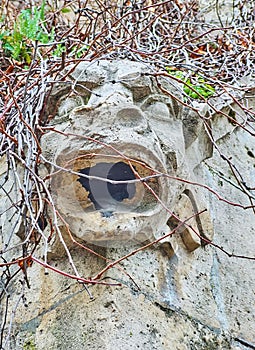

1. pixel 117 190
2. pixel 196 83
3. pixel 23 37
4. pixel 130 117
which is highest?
pixel 23 37

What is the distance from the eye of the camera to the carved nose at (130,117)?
1415 millimetres

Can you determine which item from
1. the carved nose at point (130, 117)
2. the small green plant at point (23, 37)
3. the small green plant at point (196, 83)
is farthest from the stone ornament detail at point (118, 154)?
the small green plant at point (23, 37)

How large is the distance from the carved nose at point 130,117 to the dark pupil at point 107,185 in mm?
107

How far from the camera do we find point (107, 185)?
148 centimetres

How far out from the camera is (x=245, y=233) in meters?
1.79

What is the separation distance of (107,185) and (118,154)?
0.14 metres

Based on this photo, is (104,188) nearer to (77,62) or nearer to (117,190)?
(117,190)

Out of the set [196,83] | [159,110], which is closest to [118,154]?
[159,110]

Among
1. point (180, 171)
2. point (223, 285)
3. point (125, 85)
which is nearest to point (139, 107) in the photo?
point (125, 85)

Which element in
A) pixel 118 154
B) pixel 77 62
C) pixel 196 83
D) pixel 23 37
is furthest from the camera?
pixel 23 37

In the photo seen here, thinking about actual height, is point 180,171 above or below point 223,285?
above

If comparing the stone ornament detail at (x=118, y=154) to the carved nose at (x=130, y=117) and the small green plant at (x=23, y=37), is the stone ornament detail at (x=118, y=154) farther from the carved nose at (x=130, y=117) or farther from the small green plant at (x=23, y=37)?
the small green plant at (x=23, y=37)

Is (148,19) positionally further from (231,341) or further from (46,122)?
(231,341)

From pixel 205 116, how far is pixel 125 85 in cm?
28
